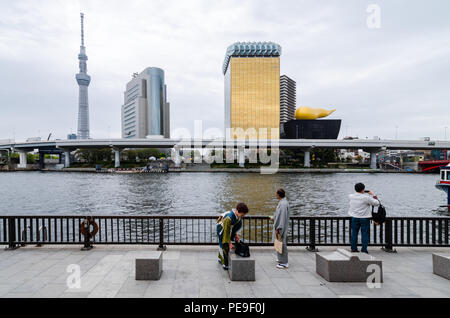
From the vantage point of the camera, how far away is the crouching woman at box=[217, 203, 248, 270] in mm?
6434

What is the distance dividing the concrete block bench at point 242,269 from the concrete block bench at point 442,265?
484 cm

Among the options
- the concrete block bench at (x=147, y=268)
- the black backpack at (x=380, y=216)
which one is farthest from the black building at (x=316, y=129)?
the concrete block bench at (x=147, y=268)

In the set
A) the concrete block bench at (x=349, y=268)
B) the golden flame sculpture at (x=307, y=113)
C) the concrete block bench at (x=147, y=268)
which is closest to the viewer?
the concrete block bench at (x=349, y=268)

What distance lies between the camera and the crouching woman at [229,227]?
6434mm

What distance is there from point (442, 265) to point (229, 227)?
552cm

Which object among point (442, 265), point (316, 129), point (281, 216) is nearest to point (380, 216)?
point (442, 265)

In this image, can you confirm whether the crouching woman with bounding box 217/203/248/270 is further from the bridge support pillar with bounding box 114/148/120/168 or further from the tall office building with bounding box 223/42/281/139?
the tall office building with bounding box 223/42/281/139

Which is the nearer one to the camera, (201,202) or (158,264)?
(158,264)

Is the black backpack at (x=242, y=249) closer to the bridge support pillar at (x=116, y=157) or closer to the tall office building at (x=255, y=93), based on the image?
the bridge support pillar at (x=116, y=157)

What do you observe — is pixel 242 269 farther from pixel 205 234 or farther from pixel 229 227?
pixel 205 234

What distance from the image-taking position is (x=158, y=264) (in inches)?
247
